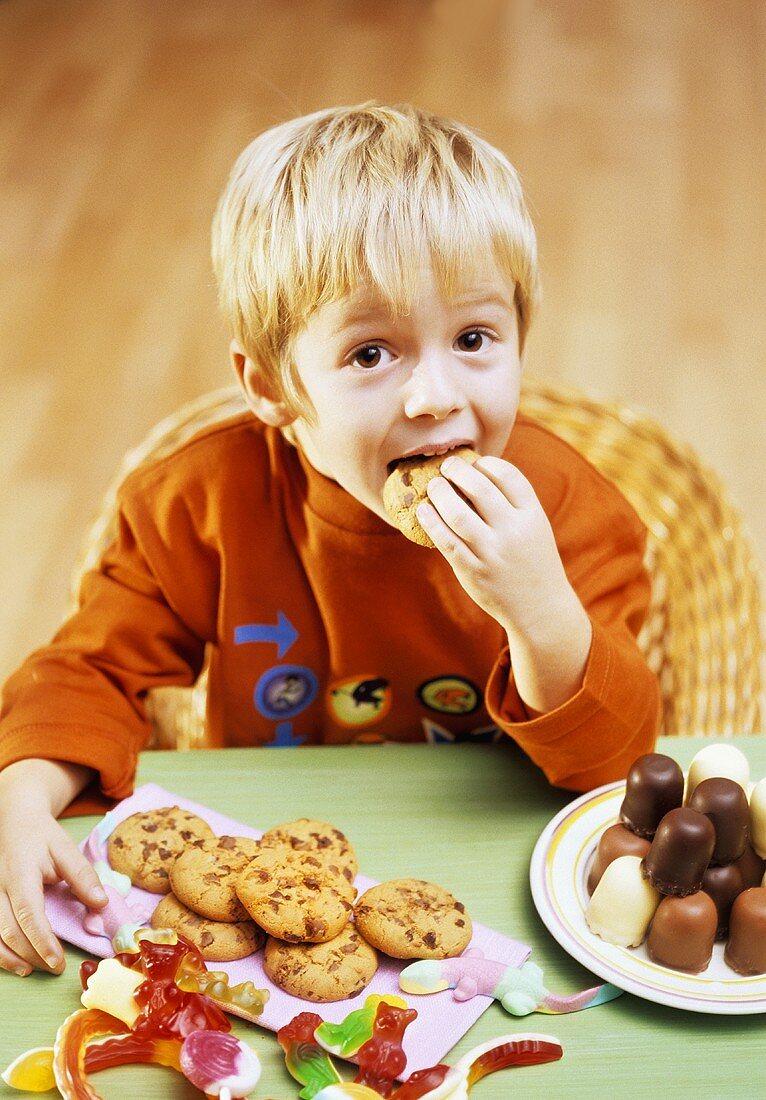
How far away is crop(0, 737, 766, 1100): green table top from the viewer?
2.33 ft

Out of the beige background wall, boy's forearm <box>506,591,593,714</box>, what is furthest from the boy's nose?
the beige background wall

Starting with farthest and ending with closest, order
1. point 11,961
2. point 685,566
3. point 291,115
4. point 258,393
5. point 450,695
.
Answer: point 291,115, point 685,566, point 450,695, point 258,393, point 11,961

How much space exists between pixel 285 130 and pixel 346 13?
334 centimetres

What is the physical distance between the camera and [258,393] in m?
1.05

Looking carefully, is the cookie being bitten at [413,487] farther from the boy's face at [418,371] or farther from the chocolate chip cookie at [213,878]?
the chocolate chip cookie at [213,878]

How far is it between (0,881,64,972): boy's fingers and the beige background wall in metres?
1.21

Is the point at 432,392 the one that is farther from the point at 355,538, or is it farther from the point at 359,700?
the point at 359,700

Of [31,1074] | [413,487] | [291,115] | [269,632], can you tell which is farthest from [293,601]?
[291,115]

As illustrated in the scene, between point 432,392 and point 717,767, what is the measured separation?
301mm

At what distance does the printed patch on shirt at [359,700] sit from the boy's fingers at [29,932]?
389 millimetres

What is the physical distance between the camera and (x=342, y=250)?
882 millimetres

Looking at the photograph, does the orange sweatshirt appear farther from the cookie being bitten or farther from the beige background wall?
the beige background wall

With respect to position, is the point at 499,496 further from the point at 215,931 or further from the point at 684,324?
the point at 684,324

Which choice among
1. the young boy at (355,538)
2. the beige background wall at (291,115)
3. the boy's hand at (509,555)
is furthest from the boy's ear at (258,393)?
the beige background wall at (291,115)
